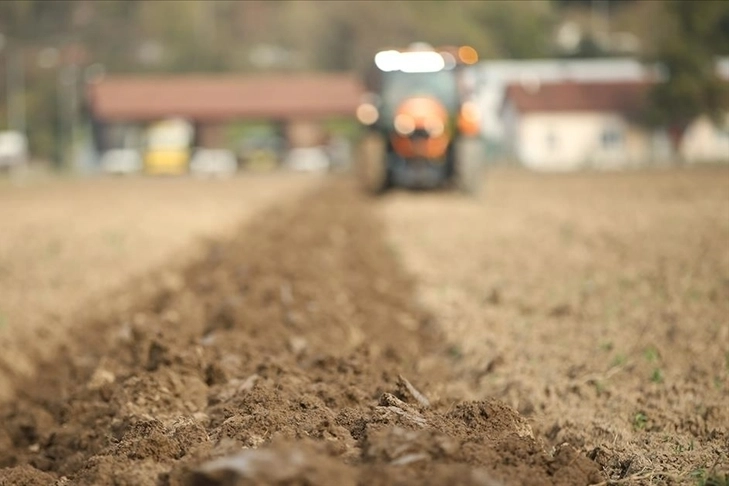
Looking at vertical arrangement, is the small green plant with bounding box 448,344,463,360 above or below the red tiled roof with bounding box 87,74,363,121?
above

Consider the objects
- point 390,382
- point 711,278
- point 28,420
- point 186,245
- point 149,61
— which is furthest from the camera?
point 149,61

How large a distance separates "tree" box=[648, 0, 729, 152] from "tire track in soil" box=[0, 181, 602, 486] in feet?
143

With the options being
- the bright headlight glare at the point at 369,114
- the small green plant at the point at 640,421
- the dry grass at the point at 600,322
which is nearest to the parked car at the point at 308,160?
the bright headlight glare at the point at 369,114

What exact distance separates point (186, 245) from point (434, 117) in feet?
22.0

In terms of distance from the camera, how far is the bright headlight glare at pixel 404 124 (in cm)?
2441

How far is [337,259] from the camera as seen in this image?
14.9 meters

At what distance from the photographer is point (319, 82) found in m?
71.1

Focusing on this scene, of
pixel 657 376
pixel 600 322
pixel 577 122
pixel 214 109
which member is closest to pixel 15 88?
pixel 214 109

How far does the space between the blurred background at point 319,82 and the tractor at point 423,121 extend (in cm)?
2900

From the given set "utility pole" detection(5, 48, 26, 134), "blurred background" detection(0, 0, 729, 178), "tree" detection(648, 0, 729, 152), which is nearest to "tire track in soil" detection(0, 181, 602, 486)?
"blurred background" detection(0, 0, 729, 178)

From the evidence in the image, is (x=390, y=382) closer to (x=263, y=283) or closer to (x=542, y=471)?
(x=542, y=471)

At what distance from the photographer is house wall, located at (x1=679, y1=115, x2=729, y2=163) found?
187 ft

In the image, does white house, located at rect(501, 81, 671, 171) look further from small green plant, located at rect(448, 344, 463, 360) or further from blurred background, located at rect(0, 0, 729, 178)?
small green plant, located at rect(448, 344, 463, 360)

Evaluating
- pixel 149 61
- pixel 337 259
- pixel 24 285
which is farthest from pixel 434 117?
pixel 149 61
